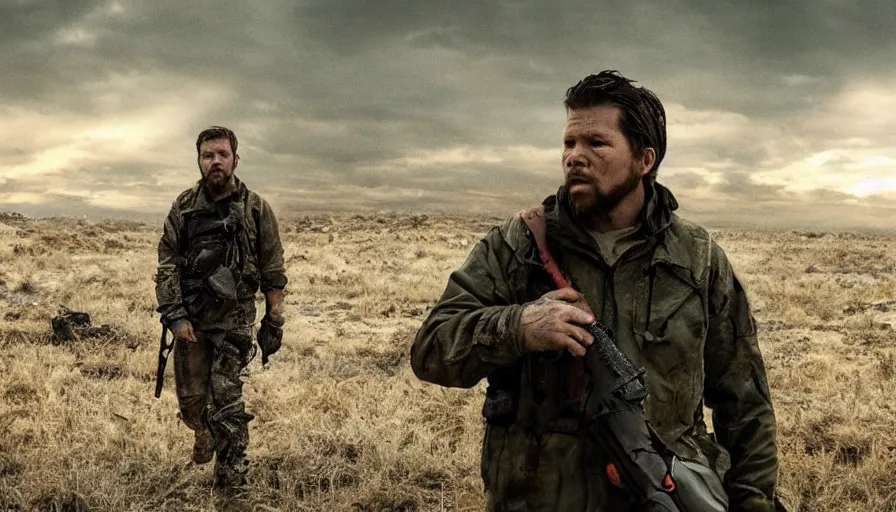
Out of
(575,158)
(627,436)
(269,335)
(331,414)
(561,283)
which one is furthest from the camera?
(331,414)

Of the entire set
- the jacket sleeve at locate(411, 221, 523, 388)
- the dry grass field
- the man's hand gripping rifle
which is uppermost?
the jacket sleeve at locate(411, 221, 523, 388)

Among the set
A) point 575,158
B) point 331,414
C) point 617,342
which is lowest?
point 331,414

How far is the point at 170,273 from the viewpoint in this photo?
464 centimetres

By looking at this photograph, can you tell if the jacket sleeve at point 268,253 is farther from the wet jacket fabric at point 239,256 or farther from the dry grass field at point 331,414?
the dry grass field at point 331,414

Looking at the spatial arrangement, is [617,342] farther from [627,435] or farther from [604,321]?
[627,435]

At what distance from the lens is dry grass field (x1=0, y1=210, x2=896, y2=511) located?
4.65 meters

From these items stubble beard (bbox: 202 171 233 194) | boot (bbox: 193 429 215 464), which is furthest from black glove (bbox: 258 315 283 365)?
stubble beard (bbox: 202 171 233 194)

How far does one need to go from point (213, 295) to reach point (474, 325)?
3.24m

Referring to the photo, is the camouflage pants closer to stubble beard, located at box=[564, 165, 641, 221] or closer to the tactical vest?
the tactical vest

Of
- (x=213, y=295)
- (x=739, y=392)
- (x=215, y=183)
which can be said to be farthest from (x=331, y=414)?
(x=739, y=392)

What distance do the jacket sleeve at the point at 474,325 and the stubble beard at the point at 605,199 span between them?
0.58ft

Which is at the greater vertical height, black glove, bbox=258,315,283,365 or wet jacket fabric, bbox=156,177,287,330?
wet jacket fabric, bbox=156,177,287,330

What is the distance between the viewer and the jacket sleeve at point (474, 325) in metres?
1.71

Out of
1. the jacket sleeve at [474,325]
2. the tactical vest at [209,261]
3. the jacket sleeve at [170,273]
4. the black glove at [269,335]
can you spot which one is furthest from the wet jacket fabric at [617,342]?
the black glove at [269,335]
